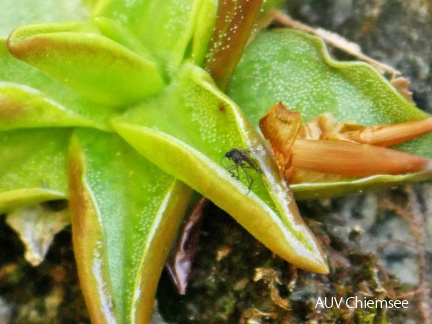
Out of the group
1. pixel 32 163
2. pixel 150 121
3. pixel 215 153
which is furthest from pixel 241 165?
pixel 32 163

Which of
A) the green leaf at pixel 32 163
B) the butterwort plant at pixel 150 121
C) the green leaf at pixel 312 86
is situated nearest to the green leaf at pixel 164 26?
the butterwort plant at pixel 150 121

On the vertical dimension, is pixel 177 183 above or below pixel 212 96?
below

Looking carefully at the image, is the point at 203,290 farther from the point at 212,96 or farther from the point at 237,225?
the point at 212,96

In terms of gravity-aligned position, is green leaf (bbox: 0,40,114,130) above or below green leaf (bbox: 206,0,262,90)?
below

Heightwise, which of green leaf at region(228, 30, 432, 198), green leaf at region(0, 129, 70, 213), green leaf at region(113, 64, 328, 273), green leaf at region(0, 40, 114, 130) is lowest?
green leaf at region(0, 129, 70, 213)

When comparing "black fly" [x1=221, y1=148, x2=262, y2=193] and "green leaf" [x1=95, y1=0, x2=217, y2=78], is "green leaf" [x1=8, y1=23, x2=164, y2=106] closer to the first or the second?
"green leaf" [x1=95, y1=0, x2=217, y2=78]

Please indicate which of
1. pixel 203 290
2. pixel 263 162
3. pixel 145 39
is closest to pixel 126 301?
pixel 203 290

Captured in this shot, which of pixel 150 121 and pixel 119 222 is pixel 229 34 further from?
pixel 119 222

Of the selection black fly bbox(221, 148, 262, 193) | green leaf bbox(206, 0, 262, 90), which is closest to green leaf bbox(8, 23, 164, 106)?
green leaf bbox(206, 0, 262, 90)
